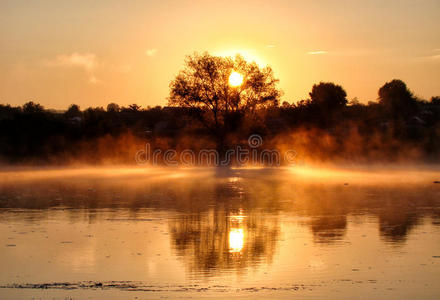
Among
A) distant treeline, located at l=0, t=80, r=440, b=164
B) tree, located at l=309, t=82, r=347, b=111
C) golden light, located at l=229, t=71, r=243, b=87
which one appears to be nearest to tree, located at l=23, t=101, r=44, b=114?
distant treeline, located at l=0, t=80, r=440, b=164

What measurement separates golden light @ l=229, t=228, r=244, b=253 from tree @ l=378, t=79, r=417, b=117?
81525 millimetres

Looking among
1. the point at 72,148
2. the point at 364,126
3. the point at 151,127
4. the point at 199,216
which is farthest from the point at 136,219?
the point at 151,127

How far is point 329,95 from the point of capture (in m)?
97.6

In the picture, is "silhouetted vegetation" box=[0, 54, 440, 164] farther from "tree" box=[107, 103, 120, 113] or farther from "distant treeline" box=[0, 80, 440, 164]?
"tree" box=[107, 103, 120, 113]

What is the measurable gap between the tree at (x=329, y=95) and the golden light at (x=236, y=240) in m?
81.1

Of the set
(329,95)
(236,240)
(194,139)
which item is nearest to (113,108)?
(329,95)

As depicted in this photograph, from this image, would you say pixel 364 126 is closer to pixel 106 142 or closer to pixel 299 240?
pixel 106 142

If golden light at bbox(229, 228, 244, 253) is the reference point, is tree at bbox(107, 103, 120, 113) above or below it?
above

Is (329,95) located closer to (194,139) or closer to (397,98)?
(397,98)

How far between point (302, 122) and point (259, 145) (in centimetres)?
1484

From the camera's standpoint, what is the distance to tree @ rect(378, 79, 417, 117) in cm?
9390

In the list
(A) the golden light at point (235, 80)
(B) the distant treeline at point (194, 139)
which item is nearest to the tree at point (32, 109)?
(B) the distant treeline at point (194, 139)

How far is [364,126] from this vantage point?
66.7m

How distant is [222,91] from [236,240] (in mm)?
51686
